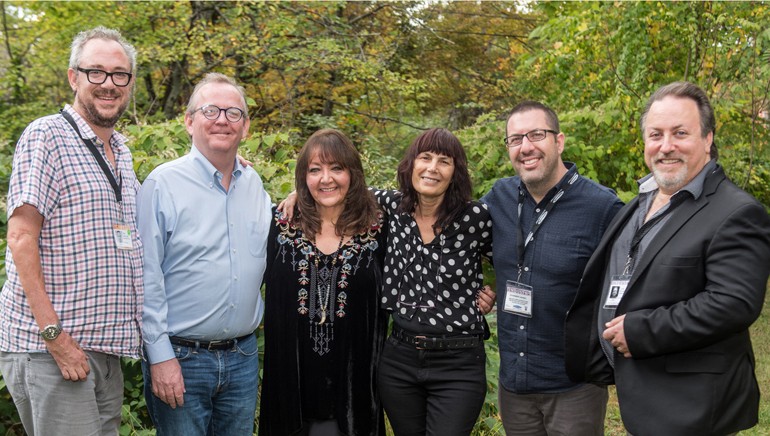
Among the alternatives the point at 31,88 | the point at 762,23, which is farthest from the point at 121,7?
the point at 762,23

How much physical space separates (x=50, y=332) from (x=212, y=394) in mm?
846

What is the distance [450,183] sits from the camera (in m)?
3.55

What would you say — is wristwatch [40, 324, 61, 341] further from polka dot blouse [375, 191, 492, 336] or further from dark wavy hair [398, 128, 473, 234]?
dark wavy hair [398, 128, 473, 234]

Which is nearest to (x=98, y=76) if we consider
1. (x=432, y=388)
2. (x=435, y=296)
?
(x=435, y=296)

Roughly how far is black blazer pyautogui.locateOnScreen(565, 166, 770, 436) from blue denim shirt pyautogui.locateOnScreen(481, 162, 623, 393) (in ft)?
1.73

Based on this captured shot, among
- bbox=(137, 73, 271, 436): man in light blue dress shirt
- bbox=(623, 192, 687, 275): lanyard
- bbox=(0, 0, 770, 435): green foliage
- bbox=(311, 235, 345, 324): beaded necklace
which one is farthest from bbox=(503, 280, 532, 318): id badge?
bbox=(0, 0, 770, 435): green foliage

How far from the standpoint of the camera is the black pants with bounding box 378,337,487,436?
3.34m

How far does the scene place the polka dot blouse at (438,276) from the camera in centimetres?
337

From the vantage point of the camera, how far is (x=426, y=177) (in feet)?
11.4

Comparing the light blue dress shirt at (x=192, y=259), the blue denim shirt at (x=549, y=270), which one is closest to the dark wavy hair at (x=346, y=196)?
the light blue dress shirt at (x=192, y=259)

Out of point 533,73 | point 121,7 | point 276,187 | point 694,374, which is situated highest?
→ point 121,7

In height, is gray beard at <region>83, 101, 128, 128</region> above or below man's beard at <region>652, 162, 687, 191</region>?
above

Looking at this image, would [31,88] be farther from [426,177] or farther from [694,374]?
[694,374]

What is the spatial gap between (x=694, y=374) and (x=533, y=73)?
866cm
